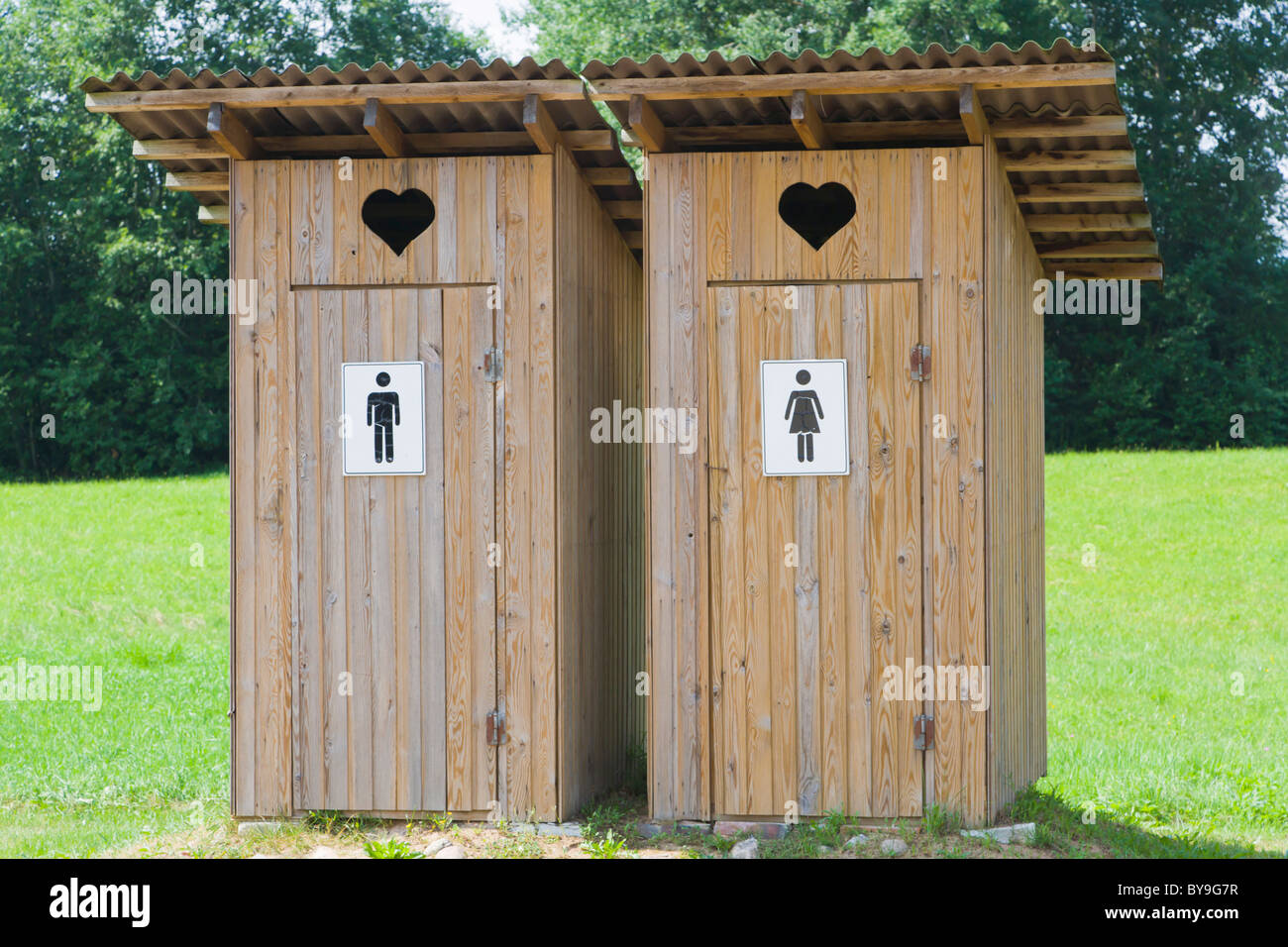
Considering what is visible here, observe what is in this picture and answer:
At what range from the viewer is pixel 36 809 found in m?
7.40

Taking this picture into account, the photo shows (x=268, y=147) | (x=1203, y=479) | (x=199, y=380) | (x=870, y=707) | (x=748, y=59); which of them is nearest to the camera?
(x=748, y=59)

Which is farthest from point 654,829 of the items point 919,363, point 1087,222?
point 1087,222

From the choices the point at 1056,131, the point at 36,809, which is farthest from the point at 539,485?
the point at 36,809

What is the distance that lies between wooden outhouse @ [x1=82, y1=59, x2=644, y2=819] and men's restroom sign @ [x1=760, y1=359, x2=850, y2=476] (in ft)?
3.28

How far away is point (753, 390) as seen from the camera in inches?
240

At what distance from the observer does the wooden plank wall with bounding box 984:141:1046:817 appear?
20.0 ft

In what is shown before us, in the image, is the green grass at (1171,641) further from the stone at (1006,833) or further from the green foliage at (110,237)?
the green foliage at (110,237)

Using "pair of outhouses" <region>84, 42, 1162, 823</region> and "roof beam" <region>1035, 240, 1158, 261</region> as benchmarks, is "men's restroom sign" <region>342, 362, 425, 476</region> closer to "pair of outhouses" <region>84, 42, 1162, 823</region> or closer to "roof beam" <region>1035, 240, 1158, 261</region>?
"pair of outhouses" <region>84, 42, 1162, 823</region>

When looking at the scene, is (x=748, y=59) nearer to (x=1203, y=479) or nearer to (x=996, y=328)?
(x=996, y=328)

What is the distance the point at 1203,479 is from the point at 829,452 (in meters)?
18.5

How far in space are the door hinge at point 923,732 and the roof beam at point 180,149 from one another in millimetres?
4323

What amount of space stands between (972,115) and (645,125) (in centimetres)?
145

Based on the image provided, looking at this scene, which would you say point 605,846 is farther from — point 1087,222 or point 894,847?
point 1087,222

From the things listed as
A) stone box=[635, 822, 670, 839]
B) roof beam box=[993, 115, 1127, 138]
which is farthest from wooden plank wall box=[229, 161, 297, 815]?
roof beam box=[993, 115, 1127, 138]
